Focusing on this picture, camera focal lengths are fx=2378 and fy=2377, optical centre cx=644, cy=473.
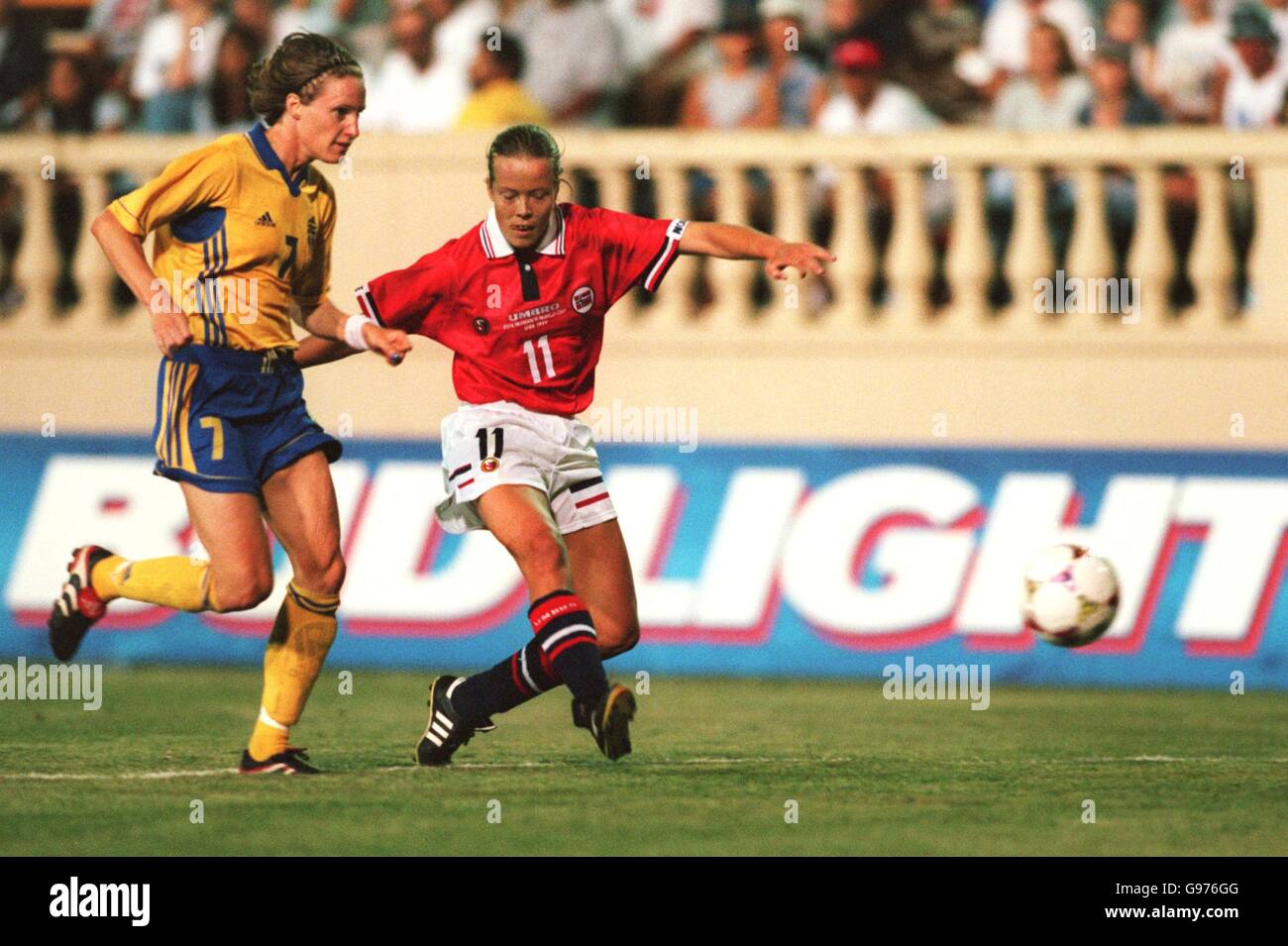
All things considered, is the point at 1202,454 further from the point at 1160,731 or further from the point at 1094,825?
the point at 1094,825

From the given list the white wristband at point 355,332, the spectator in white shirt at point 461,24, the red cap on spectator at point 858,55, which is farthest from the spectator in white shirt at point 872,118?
the white wristband at point 355,332

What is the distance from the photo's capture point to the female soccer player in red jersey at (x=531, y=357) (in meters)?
7.78

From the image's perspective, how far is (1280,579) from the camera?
39.6 ft

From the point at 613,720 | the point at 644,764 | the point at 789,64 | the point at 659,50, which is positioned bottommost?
the point at 644,764

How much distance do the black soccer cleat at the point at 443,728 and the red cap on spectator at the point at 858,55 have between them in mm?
5592

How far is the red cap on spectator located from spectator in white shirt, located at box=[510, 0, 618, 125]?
1.28 m

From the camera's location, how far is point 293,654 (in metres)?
7.90

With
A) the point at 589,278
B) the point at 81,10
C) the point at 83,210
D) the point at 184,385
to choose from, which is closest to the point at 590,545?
the point at 589,278

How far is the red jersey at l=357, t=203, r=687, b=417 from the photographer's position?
8055 millimetres

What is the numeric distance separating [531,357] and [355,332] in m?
0.62

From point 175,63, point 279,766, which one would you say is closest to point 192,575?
point 279,766

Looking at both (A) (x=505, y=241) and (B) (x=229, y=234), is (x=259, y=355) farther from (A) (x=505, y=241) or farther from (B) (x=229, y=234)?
(A) (x=505, y=241)

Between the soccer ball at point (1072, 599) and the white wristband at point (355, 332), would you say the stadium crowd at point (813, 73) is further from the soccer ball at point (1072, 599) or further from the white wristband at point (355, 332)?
the white wristband at point (355, 332)
